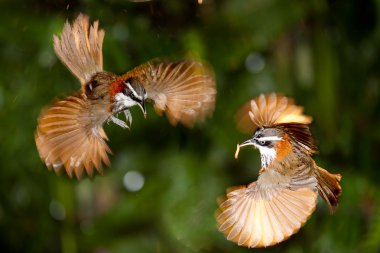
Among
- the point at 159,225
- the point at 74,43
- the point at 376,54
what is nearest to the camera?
the point at 74,43

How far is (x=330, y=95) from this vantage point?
87 cm

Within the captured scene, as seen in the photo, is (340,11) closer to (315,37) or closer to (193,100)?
(315,37)

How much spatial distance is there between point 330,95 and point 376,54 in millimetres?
210

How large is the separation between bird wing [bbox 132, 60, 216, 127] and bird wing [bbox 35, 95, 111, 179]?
0.02 meters

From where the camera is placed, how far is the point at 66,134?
175 millimetres

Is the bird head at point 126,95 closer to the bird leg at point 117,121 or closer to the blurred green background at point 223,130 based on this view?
the bird leg at point 117,121

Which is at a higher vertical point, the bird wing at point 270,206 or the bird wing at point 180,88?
the bird wing at point 180,88

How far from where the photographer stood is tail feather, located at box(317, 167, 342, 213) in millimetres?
199

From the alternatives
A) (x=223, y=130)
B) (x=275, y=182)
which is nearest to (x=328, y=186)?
(x=275, y=182)

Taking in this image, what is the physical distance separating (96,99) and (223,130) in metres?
0.71

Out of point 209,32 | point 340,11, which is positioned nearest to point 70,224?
point 209,32

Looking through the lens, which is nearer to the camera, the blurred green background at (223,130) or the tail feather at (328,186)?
the tail feather at (328,186)

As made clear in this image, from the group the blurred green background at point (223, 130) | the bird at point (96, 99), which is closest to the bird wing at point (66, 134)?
the bird at point (96, 99)

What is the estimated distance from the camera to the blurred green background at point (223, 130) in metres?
0.86
